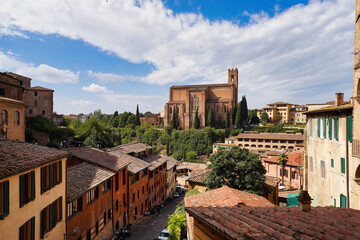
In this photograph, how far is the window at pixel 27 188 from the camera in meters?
8.84

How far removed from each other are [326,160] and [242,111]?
83112mm

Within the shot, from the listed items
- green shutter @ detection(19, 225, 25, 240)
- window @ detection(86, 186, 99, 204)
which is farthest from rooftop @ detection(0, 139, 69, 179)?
window @ detection(86, 186, 99, 204)

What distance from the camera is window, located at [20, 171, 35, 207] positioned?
29.0 feet

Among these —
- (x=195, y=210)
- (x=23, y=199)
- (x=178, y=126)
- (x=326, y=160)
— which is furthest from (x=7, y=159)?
(x=178, y=126)

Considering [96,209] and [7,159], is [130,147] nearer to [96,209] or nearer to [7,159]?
[96,209]

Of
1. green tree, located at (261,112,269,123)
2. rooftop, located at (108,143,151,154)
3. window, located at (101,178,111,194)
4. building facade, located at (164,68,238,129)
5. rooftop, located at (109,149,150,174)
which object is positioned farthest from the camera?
green tree, located at (261,112,269,123)

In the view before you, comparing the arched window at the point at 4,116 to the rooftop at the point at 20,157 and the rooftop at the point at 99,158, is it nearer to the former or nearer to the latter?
the rooftop at the point at 99,158

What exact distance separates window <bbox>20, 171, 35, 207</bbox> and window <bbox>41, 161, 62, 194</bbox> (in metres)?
0.88

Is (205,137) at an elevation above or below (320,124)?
below

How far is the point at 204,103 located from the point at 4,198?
303 feet

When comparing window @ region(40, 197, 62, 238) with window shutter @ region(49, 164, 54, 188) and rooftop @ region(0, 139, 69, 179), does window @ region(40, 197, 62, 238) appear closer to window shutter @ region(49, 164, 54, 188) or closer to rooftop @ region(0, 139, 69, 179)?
window shutter @ region(49, 164, 54, 188)

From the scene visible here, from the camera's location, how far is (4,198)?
768cm

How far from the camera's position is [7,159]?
8.48m

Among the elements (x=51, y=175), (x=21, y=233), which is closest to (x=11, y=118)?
(x=51, y=175)
